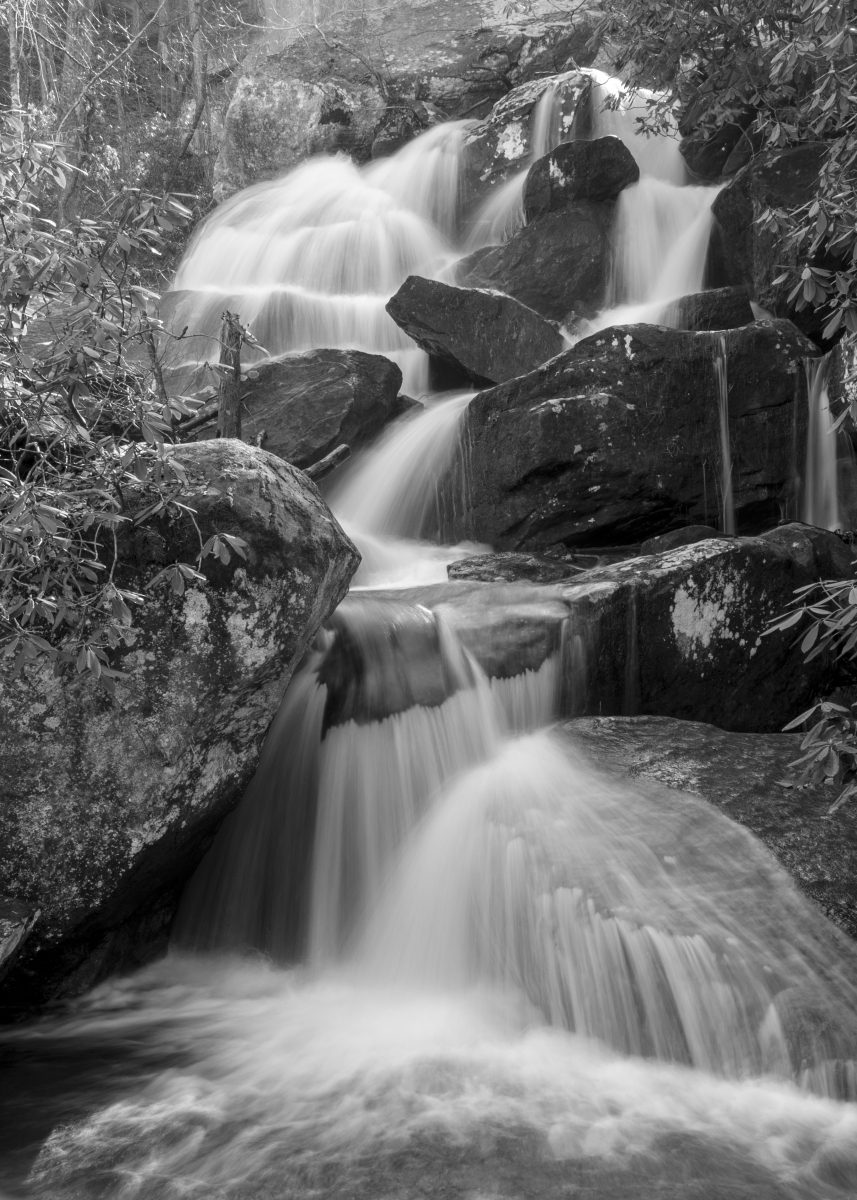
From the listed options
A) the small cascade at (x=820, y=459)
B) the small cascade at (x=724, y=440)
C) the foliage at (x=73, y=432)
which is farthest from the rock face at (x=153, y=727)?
the small cascade at (x=820, y=459)

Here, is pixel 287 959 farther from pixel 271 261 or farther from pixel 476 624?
pixel 271 261

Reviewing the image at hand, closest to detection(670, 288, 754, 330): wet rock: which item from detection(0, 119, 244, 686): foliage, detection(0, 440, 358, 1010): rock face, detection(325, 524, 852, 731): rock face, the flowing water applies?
detection(325, 524, 852, 731): rock face

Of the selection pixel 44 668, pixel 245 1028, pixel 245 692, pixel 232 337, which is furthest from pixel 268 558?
pixel 232 337

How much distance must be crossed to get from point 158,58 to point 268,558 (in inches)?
767

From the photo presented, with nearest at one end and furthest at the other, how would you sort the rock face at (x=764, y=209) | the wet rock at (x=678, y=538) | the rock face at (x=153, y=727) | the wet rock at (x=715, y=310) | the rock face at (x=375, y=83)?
the rock face at (x=153, y=727), the wet rock at (x=678, y=538), the rock face at (x=764, y=209), the wet rock at (x=715, y=310), the rock face at (x=375, y=83)

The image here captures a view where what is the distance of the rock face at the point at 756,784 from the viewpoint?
13.1ft

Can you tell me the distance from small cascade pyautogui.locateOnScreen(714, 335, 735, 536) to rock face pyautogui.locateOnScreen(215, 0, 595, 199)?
10.6 m

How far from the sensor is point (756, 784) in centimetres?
453

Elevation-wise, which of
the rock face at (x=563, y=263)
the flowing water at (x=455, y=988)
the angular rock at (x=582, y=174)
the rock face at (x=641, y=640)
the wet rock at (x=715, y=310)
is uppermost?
the angular rock at (x=582, y=174)

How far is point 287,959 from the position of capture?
469cm

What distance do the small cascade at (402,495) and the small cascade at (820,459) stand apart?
9.23 feet

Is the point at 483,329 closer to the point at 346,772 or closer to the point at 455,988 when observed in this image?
the point at 346,772

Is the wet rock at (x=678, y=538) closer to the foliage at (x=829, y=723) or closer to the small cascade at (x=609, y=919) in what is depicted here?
the small cascade at (x=609, y=919)

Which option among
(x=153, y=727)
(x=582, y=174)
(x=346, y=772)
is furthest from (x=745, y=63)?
(x=153, y=727)
